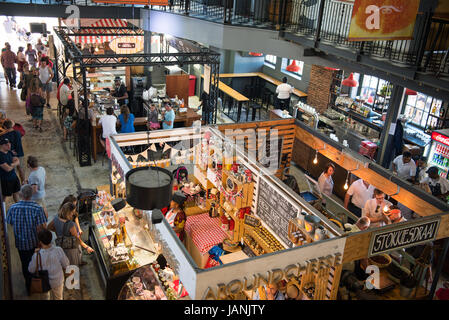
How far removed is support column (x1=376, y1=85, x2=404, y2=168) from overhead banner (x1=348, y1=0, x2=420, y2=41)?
318cm

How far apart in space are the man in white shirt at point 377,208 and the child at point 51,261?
17.5ft

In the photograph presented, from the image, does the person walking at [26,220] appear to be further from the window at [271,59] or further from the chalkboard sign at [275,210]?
the window at [271,59]

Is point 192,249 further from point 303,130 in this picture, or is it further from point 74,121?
point 74,121

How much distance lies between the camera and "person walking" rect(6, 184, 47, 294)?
619 centimetres

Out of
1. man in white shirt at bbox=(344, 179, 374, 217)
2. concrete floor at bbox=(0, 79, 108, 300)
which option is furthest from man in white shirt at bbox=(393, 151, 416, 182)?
concrete floor at bbox=(0, 79, 108, 300)

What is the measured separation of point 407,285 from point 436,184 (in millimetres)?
2965

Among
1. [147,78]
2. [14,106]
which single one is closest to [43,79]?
[14,106]

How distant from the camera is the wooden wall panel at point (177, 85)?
15.1 metres

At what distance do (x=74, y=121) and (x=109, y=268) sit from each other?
6480mm

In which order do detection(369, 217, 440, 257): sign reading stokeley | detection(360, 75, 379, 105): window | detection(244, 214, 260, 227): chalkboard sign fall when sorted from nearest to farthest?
1. detection(369, 217, 440, 257): sign reading stokeley
2. detection(244, 214, 260, 227): chalkboard sign
3. detection(360, 75, 379, 105): window

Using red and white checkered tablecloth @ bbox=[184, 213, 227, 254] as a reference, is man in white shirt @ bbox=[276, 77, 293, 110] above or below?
above

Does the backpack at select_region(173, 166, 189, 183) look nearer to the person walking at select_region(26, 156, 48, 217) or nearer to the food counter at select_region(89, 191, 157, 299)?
the food counter at select_region(89, 191, 157, 299)

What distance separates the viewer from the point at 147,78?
16.9 metres

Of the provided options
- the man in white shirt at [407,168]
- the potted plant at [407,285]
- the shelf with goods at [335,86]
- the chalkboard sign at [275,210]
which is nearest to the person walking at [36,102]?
the chalkboard sign at [275,210]
